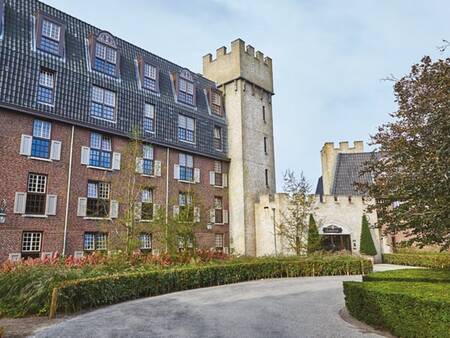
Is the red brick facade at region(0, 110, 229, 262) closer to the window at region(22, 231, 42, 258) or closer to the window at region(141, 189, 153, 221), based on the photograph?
the window at region(22, 231, 42, 258)

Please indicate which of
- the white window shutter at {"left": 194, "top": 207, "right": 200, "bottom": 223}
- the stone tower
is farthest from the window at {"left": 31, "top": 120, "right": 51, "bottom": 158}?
the stone tower

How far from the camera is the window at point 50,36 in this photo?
20859mm

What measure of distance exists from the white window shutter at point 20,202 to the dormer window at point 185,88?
14.0 meters

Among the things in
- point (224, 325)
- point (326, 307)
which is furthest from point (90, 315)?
point (326, 307)

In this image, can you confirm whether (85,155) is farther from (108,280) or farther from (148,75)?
(108,280)

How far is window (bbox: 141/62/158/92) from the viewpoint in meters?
26.6

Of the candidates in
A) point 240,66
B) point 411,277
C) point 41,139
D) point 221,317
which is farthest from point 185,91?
point 411,277

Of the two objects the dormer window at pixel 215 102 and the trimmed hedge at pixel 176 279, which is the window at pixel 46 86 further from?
the dormer window at pixel 215 102

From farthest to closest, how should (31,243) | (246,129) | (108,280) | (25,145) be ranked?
(246,129) → (25,145) → (31,243) → (108,280)

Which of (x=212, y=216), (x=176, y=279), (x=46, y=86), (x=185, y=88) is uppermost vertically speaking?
(x=185, y=88)

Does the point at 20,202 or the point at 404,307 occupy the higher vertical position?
the point at 20,202

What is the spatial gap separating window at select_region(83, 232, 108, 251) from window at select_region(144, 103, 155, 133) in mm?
8030

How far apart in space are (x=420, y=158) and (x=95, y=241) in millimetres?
18272

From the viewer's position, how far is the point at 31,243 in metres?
18.9
